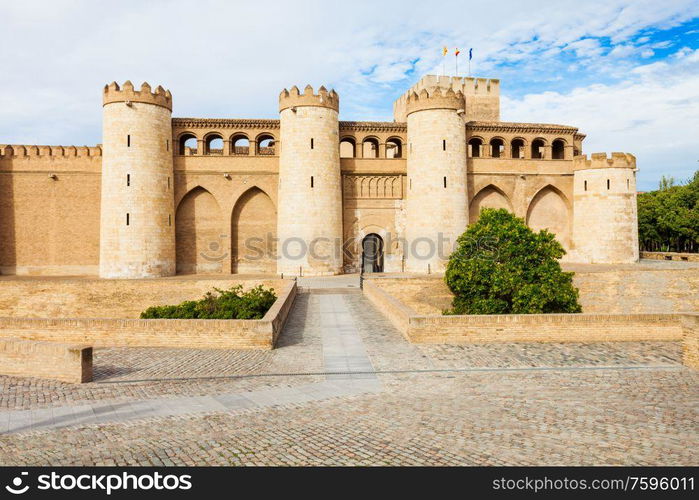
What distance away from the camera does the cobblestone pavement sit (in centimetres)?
536

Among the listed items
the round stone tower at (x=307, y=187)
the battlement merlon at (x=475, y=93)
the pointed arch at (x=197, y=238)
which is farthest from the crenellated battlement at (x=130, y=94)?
the battlement merlon at (x=475, y=93)

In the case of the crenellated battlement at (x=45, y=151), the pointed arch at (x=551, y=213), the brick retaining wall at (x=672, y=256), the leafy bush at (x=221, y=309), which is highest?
the crenellated battlement at (x=45, y=151)

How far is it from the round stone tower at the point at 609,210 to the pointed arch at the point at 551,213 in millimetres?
1040

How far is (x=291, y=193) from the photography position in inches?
1017

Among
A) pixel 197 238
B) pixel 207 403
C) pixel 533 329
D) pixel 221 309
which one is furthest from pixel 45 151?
pixel 533 329

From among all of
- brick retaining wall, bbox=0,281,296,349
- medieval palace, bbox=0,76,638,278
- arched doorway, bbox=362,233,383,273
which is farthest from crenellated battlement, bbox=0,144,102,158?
brick retaining wall, bbox=0,281,296,349

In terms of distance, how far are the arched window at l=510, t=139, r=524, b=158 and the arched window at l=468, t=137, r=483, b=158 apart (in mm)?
1916

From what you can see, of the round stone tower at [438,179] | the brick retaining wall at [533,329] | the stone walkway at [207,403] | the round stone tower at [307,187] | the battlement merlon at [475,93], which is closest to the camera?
the stone walkway at [207,403]

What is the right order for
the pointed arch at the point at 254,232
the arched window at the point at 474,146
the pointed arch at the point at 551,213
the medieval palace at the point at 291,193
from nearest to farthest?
the medieval palace at the point at 291,193 < the pointed arch at the point at 254,232 < the pointed arch at the point at 551,213 < the arched window at the point at 474,146

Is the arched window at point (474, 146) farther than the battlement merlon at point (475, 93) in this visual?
No
